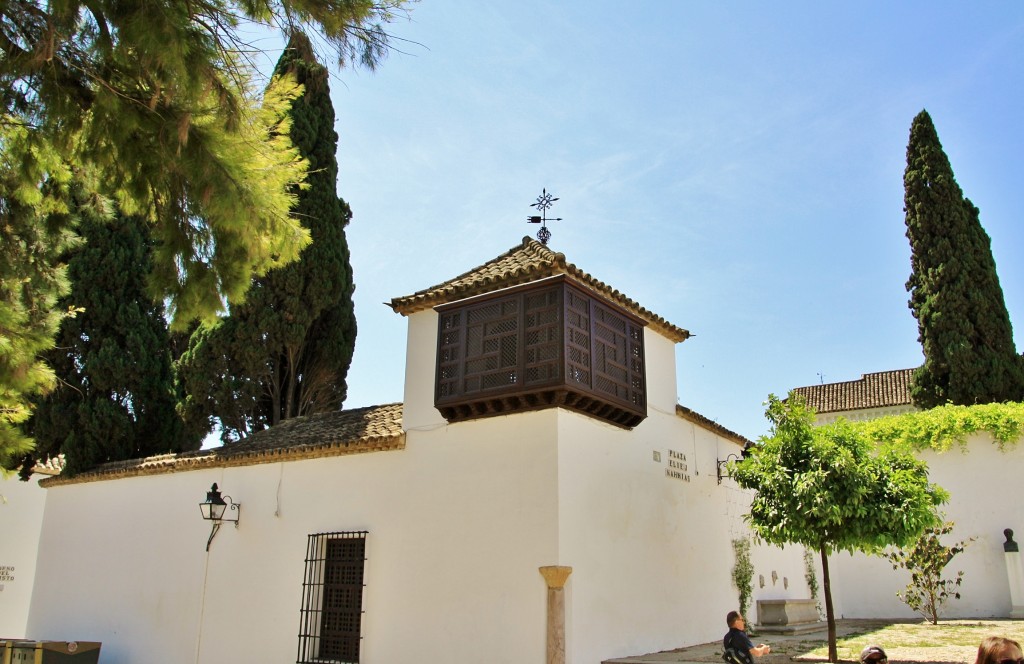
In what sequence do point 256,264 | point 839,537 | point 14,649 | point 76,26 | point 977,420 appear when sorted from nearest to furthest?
1. point 76,26
2. point 256,264
3. point 839,537
4. point 14,649
5. point 977,420

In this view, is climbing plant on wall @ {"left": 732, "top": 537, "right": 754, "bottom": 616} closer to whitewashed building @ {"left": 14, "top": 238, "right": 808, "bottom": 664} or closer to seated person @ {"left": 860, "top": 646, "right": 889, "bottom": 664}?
whitewashed building @ {"left": 14, "top": 238, "right": 808, "bottom": 664}

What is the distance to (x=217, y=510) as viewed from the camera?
1113 centimetres

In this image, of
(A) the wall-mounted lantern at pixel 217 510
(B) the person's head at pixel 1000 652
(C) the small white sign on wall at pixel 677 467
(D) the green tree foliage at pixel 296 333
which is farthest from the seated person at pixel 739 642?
(D) the green tree foliage at pixel 296 333

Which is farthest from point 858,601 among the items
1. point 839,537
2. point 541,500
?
point 541,500

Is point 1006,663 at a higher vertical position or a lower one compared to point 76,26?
lower

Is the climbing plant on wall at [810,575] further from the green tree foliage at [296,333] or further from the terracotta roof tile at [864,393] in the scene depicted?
the terracotta roof tile at [864,393]

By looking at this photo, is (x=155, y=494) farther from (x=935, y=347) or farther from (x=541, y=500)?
(x=935, y=347)

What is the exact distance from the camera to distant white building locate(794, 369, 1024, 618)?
12.9 m

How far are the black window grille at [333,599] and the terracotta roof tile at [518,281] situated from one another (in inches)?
121

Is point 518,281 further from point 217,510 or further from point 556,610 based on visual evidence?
point 217,510

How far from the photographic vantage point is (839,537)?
8344mm

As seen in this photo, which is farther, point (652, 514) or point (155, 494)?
point (155, 494)

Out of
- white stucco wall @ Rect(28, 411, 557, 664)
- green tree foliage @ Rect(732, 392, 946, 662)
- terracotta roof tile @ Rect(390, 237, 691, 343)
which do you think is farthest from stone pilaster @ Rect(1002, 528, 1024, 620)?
white stucco wall @ Rect(28, 411, 557, 664)

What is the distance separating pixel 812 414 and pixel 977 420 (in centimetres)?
627
